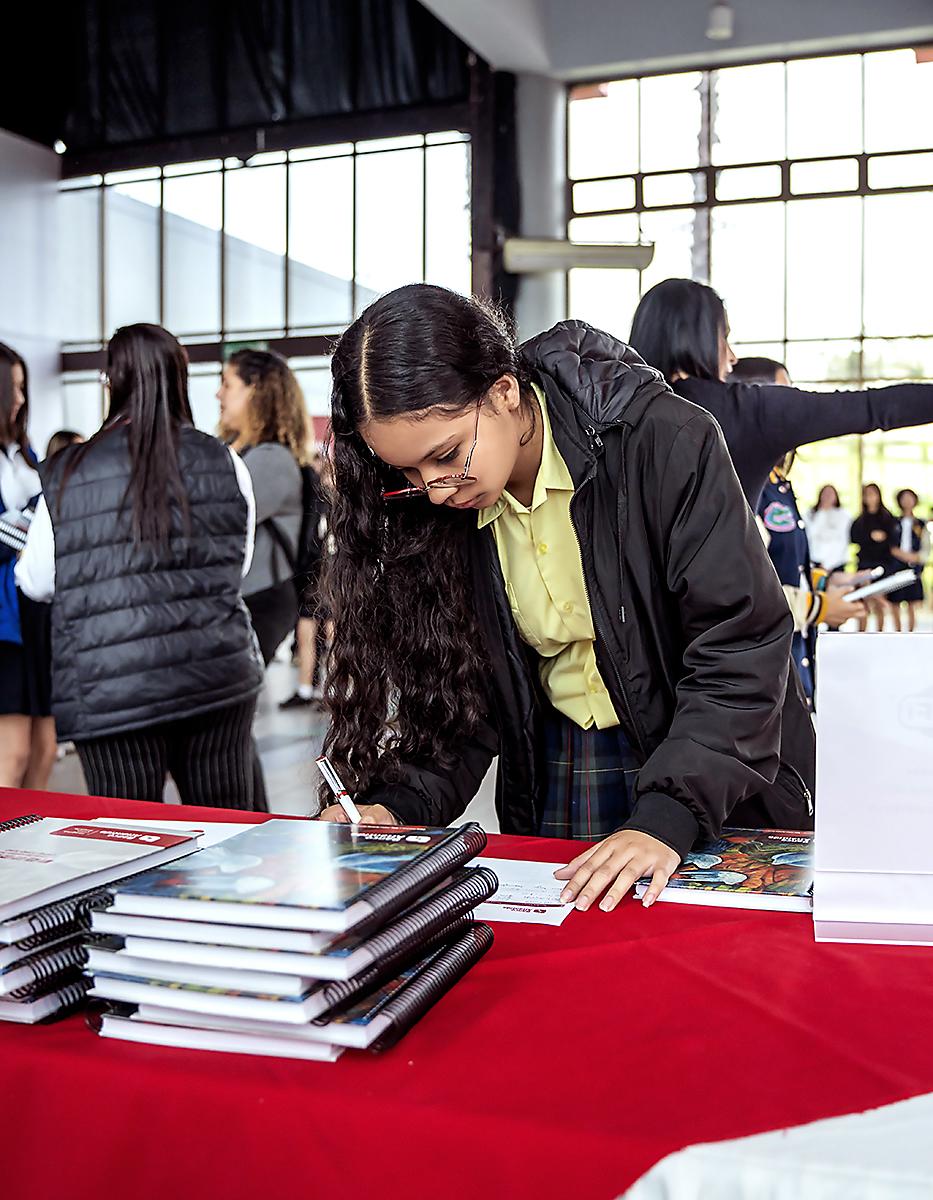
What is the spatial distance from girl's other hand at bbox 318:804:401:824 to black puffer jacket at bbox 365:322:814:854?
0.02 m

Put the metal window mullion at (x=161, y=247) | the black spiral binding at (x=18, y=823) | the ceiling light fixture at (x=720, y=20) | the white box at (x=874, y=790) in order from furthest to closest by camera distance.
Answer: the metal window mullion at (x=161, y=247) → the ceiling light fixture at (x=720, y=20) → the black spiral binding at (x=18, y=823) → the white box at (x=874, y=790)

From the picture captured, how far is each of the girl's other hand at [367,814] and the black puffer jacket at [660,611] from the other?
0.02 meters

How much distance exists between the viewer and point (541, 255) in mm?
8406

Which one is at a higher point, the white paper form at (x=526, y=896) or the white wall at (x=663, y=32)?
the white wall at (x=663, y=32)

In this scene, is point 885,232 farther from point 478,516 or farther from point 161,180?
point 478,516

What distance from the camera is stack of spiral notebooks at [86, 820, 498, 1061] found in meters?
0.75

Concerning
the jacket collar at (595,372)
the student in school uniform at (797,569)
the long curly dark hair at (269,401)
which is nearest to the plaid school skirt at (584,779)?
the jacket collar at (595,372)

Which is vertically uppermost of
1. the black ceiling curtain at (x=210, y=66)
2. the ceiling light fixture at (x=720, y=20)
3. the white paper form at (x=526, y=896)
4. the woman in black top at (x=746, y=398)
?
the black ceiling curtain at (x=210, y=66)

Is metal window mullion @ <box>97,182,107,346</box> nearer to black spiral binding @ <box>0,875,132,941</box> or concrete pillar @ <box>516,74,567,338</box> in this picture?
concrete pillar @ <box>516,74,567,338</box>

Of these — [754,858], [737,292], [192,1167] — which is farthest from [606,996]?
[737,292]

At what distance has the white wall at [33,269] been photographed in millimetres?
10117

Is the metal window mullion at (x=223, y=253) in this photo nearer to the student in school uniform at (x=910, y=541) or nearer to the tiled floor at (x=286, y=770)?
the tiled floor at (x=286, y=770)

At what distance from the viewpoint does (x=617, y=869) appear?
→ 111 cm

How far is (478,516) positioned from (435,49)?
8168 mm
